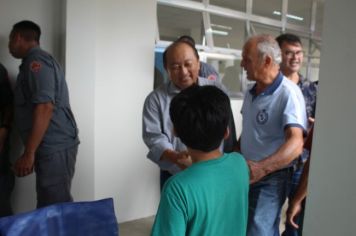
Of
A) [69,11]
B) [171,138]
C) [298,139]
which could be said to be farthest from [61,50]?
[298,139]

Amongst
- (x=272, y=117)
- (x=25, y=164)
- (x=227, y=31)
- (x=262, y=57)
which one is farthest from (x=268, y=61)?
(x=227, y=31)

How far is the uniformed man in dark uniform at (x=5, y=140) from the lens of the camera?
2.24 metres

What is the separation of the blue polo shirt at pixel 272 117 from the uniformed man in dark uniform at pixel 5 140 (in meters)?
1.72

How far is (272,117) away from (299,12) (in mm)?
4080

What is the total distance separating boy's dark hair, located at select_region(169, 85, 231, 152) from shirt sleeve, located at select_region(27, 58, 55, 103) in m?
1.29

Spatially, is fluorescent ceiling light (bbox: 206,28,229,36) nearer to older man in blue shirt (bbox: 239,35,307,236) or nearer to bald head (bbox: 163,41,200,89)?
bald head (bbox: 163,41,200,89)

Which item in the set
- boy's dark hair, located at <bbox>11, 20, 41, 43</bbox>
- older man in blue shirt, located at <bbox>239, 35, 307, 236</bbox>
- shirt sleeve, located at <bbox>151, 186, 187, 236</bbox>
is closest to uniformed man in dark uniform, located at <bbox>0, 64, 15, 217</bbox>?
boy's dark hair, located at <bbox>11, 20, 41, 43</bbox>

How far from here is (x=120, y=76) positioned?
8.85 feet

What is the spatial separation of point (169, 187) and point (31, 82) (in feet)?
4.87

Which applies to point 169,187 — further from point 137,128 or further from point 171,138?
point 137,128

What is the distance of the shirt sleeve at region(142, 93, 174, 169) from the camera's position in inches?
59.9

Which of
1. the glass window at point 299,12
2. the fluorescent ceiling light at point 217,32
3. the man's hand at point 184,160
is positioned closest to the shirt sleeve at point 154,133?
the man's hand at point 184,160

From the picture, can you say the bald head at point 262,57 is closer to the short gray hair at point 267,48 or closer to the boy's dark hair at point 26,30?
the short gray hair at point 267,48

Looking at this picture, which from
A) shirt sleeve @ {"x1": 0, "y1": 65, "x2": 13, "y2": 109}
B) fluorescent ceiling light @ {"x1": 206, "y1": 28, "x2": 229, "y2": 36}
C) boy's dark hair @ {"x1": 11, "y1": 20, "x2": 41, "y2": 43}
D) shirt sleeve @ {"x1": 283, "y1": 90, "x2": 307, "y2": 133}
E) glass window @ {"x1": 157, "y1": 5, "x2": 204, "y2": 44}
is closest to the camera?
shirt sleeve @ {"x1": 283, "y1": 90, "x2": 307, "y2": 133}
